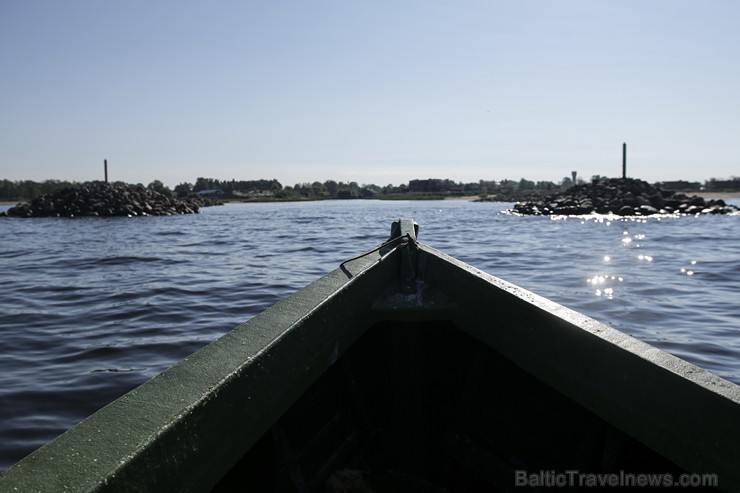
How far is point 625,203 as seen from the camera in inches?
1375

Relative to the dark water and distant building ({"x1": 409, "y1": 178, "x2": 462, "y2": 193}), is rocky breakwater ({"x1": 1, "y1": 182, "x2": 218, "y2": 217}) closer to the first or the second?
the dark water

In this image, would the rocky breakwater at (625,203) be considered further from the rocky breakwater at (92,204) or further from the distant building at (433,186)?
the distant building at (433,186)

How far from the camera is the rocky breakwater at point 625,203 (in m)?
34.7

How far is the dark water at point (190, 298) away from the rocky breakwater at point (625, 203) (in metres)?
19.1

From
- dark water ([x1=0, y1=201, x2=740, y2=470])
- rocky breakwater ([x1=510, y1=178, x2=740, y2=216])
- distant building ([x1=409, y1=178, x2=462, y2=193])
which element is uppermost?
distant building ([x1=409, y1=178, x2=462, y2=193])

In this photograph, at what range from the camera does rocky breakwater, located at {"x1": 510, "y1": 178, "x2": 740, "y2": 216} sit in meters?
34.7

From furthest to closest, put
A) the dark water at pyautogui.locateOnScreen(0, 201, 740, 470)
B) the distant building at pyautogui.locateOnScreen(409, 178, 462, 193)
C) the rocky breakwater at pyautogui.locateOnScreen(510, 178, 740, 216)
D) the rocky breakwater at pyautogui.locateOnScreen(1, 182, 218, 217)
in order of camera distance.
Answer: the distant building at pyautogui.locateOnScreen(409, 178, 462, 193) → the rocky breakwater at pyautogui.locateOnScreen(1, 182, 218, 217) → the rocky breakwater at pyautogui.locateOnScreen(510, 178, 740, 216) → the dark water at pyautogui.locateOnScreen(0, 201, 740, 470)

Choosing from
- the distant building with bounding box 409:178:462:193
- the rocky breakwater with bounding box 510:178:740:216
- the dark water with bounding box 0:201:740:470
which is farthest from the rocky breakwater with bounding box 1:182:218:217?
the distant building with bounding box 409:178:462:193

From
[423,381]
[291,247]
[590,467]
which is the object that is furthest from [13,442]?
[291,247]

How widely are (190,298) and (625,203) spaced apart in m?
33.3

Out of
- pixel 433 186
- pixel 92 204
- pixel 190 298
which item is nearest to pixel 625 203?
pixel 190 298

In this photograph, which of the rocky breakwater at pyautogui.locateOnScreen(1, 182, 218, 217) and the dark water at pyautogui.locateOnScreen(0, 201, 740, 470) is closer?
the dark water at pyautogui.locateOnScreen(0, 201, 740, 470)

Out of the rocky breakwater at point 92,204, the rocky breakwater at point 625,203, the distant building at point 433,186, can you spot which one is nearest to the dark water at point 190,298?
the rocky breakwater at point 625,203

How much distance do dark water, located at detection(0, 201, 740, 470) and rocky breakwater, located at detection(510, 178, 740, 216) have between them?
19.1 m
